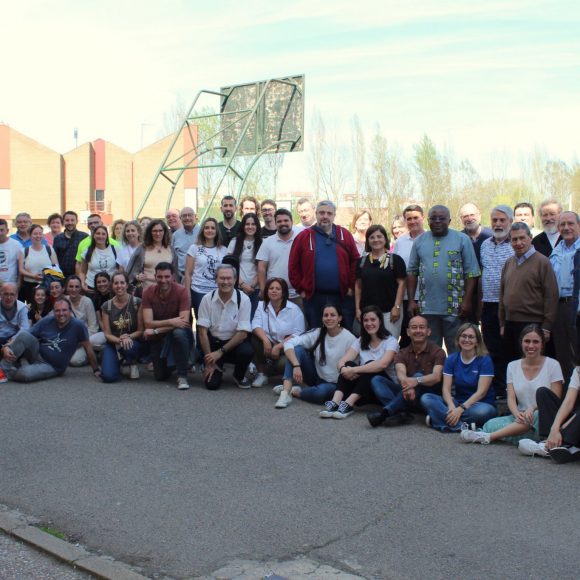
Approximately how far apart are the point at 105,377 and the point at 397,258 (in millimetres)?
3898

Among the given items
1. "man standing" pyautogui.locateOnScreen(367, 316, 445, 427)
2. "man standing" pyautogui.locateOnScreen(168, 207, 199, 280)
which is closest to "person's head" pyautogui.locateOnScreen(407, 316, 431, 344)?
"man standing" pyautogui.locateOnScreen(367, 316, 445, 427)

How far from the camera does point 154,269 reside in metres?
10.5

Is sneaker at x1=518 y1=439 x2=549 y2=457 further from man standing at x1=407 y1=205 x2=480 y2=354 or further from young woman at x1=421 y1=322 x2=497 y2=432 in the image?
man standing at x1=407 y1=205 x2=480 y2=354

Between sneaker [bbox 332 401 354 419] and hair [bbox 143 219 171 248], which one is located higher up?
hair [bbox 143 219 171 248]

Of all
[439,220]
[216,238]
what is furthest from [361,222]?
[439,220]

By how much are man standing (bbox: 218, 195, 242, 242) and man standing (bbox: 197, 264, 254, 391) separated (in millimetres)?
1139

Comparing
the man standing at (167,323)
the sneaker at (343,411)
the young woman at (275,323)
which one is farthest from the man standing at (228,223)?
the sneaker at (343,411)

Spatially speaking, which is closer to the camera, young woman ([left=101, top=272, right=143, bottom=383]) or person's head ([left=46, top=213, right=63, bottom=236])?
young woman ([left=101, top=272, right=143, bottom=383])

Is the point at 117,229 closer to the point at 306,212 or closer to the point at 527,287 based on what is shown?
the point at 306,212

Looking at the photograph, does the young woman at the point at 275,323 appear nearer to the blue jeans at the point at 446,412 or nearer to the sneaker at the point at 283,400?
the sneaker at the point at 283,400

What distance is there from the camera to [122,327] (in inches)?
398

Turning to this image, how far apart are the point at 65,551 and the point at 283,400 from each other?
3.98 metres

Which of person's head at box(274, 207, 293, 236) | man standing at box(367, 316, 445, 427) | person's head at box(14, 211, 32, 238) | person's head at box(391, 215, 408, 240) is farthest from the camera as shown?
person's head at box(14, 211, 32, 238)

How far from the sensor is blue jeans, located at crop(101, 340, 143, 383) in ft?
32.1
